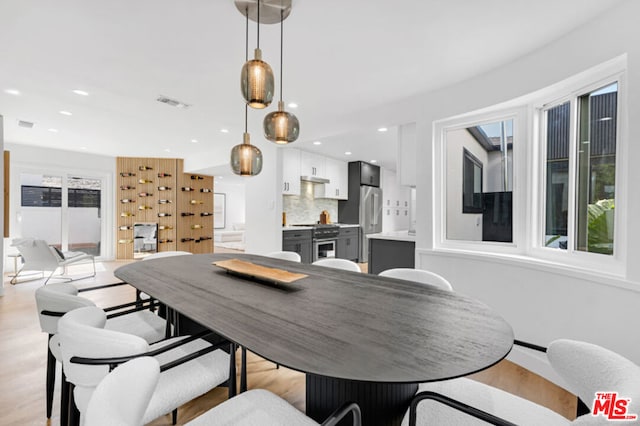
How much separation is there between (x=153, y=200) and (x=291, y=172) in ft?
12.5

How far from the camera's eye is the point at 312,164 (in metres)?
5.89

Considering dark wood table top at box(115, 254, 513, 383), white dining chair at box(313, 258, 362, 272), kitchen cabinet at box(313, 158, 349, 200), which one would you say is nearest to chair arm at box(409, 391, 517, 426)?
dark wood table top at box(115, 254, 513, 383)

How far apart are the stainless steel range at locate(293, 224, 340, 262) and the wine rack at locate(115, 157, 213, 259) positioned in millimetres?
3627

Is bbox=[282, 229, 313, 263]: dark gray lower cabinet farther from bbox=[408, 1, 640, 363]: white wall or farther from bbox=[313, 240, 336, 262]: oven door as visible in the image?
bbox=[408, 1, 640, 363]: white wall

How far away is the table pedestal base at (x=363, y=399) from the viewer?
3.90ft

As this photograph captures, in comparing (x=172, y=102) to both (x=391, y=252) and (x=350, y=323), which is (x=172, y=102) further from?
(x=350, y=323)

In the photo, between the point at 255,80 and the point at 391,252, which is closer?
the point at 255,80

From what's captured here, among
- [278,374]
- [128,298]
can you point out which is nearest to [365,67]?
[278,374]

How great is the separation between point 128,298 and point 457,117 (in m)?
4.59

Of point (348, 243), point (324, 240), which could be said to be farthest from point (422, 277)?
point (348, 243)

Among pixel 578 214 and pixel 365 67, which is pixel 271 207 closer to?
pixel 365 67

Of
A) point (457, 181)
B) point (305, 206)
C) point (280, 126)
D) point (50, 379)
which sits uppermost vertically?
point (280, 126)

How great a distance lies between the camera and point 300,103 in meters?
3.21

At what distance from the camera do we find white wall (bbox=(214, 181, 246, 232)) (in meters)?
11.1
